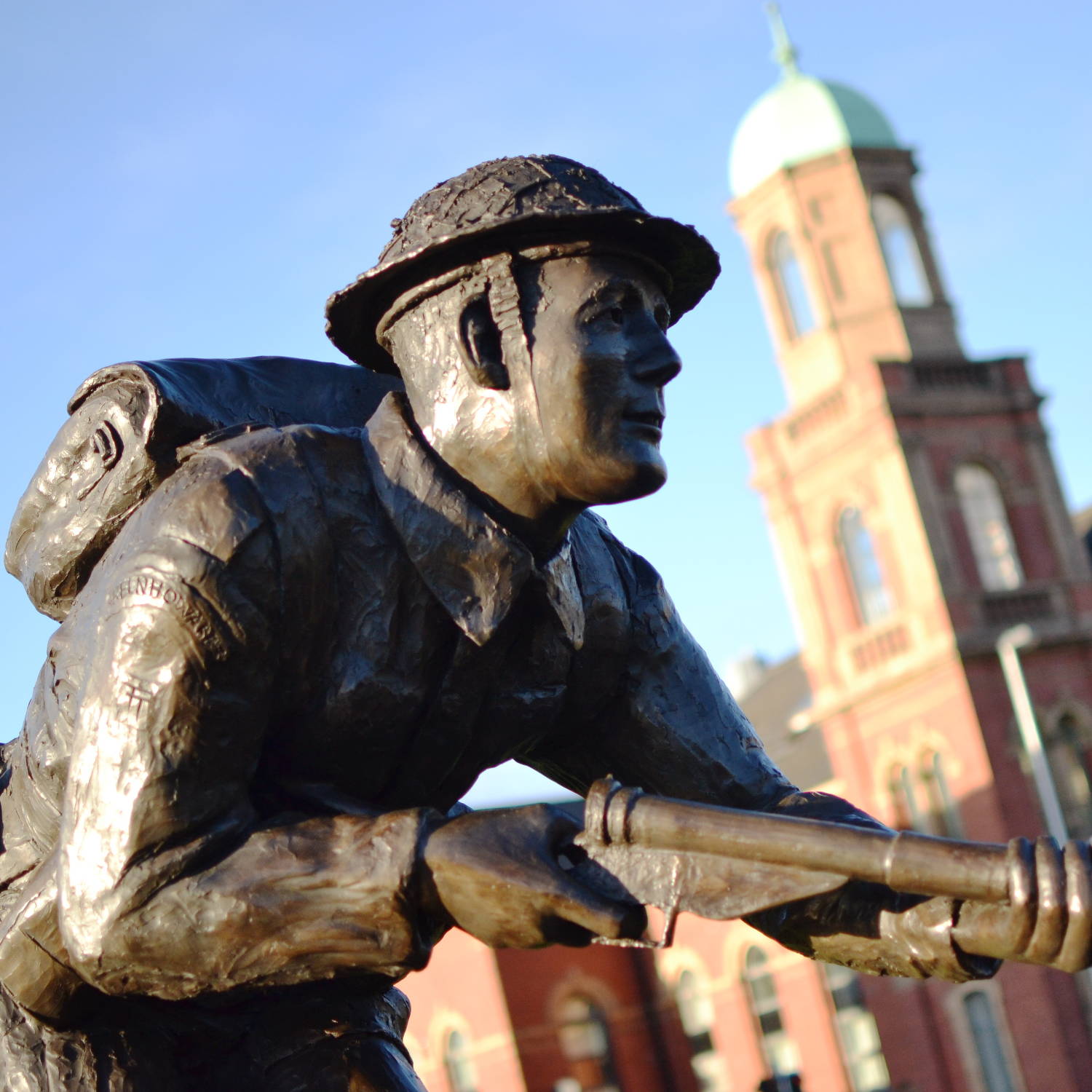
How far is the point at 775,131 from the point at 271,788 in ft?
111

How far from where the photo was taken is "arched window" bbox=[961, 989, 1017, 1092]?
30.0 metres

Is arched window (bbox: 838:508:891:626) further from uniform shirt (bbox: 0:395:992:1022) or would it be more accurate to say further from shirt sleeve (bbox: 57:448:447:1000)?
shirt sleeve (bbox: 57:448:447:1000)

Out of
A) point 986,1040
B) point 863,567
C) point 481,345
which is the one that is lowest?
point 986,1040

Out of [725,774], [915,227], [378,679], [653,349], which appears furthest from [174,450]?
[915,227]

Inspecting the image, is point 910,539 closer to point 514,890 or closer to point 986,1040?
point 986,1040

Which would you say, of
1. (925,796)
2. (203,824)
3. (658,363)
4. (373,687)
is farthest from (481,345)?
(925,796)

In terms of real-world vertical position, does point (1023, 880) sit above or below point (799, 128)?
below

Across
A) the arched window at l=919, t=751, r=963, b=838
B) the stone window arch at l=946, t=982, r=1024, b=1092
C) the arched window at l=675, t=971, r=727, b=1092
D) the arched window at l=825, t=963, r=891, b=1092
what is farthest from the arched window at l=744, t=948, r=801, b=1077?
the arched window at l=919, t=751, r=963, b=838

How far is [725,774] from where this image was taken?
308cm

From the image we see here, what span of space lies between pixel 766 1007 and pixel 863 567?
8.65 m

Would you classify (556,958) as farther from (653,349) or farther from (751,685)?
(653,349)

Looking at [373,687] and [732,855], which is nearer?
[732,855]

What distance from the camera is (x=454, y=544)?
2760 millimetres

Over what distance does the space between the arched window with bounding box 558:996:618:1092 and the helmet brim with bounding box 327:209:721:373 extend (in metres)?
33.6
